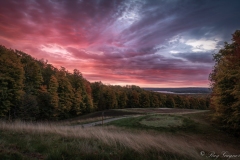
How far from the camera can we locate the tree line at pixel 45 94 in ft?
101

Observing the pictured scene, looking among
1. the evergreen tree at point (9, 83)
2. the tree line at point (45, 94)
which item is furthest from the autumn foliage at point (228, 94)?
the evergreen tree at point (9, 83)

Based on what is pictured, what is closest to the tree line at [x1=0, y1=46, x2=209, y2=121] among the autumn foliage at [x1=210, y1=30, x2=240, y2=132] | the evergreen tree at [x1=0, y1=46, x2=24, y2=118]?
the evergreen tree at [x1=0, y1=46, x2=24, y2=118]

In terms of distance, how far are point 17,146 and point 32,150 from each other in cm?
71

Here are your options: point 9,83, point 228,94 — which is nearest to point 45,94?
point 9,83

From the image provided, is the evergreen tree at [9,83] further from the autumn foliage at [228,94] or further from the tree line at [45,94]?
the autumn foliage at [228,94]

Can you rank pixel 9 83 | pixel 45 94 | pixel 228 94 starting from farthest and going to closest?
pixel 45 94 < pixel 9 83 < pixel 228 94

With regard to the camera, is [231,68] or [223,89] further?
[223,89]

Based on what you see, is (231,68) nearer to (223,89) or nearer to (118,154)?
(223,89)

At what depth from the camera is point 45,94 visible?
38.1 meters

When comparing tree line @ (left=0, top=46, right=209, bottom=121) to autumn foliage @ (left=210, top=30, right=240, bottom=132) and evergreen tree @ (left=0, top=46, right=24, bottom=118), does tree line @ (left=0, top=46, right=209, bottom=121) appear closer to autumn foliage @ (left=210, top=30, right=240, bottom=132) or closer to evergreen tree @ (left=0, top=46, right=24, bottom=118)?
evergreen tree @ (left=0, top=46, right=24, bottom=118)

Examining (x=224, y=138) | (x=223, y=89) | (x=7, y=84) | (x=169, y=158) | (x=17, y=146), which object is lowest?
(x=224, y=138)

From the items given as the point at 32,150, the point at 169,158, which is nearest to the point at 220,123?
the point at 169,158

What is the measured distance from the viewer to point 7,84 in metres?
31.1

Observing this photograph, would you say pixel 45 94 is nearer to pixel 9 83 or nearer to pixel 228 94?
pixel 9 83
